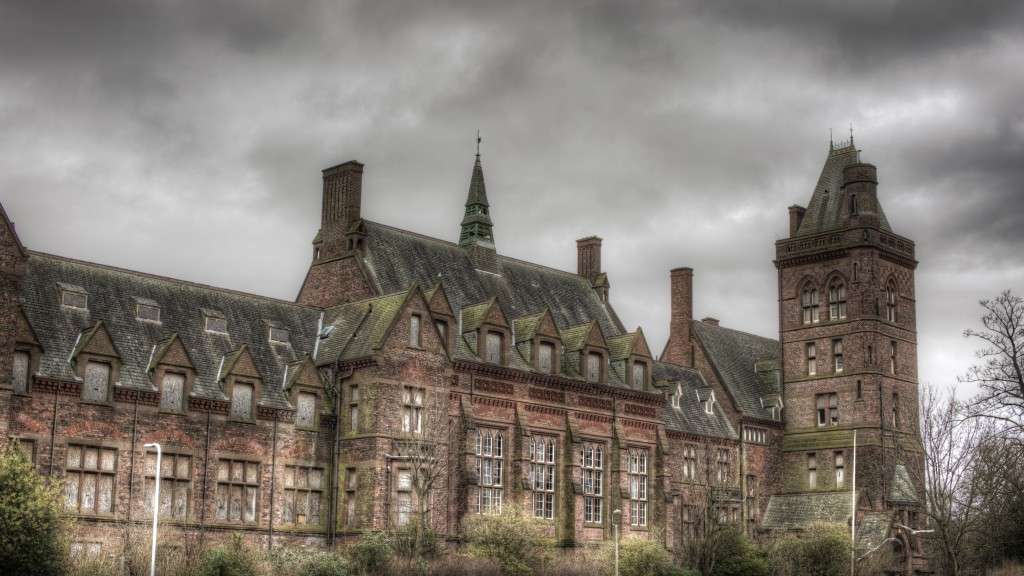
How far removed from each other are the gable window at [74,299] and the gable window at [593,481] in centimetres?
2641

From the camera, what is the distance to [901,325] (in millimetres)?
82562

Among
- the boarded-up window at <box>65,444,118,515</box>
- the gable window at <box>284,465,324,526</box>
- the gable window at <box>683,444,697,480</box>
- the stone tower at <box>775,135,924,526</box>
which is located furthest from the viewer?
the stone tower at <box>775,135,924,526</box>

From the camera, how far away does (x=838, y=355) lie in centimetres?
8175

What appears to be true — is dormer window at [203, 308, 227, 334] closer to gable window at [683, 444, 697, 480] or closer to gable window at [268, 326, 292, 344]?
gable window at [268, 326, 292, 344]

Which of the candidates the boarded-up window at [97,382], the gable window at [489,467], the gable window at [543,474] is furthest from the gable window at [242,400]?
the gable window at [543,474]

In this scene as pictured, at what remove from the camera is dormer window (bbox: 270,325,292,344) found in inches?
2277

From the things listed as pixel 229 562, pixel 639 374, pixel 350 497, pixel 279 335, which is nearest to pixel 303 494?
pixel 350 497

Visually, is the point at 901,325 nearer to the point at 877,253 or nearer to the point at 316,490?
the point at 877,253

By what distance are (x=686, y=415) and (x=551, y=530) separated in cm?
1687

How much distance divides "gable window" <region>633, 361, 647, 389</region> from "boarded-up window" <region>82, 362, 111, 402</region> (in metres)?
30.0

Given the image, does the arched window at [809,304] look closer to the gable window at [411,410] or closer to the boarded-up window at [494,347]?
the boarded-up window at [494,347]

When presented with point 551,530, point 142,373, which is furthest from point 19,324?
point 551,530

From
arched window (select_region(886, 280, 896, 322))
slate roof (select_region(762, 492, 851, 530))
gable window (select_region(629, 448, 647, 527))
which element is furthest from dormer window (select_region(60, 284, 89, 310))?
arched window (select_region(886, 280, 896, 322))

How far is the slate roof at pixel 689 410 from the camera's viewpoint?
7500 centimetres
